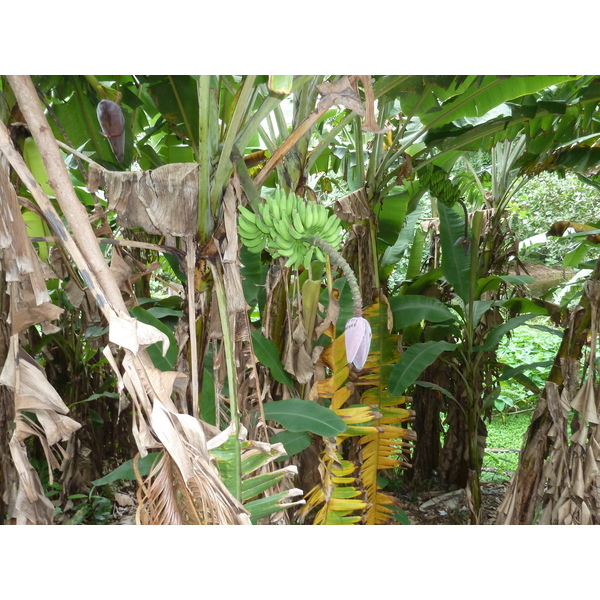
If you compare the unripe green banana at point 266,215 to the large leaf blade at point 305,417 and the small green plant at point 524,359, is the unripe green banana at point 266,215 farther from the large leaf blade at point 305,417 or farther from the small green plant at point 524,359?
the small green plant at point 524,359

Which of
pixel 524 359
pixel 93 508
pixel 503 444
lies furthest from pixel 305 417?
pixel 524 359

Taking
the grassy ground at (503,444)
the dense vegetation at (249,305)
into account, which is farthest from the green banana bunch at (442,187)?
the grassy ground at (503,444)

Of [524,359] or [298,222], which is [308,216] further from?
[524,359]

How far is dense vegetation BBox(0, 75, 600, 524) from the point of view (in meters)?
0.48

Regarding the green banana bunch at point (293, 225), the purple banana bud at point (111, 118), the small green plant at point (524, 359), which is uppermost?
the purple banana bud at point (111, 118)

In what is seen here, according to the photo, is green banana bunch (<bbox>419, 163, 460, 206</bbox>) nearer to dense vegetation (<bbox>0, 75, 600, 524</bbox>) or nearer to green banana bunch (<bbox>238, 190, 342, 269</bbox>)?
dense vegetation (<bbox>0, 75, 600, 524</bbox>)

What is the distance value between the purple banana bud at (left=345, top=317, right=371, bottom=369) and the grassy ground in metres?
1.76

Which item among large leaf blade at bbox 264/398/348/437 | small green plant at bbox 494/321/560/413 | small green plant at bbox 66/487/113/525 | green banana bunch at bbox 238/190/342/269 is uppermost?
green banana bunch at bbox 238/190/342/269

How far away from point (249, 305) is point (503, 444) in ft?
6.95

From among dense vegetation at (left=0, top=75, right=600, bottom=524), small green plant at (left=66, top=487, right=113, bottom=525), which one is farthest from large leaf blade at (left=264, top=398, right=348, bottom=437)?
small green plant at (left=66, top=487, right=113, bottom=525)

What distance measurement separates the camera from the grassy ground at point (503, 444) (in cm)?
214

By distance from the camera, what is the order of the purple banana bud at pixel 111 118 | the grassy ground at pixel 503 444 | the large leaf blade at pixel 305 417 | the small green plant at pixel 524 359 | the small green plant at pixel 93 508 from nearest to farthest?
the purple banana bud at pixel 111 118, the large leaf blade at pixel 305 417, the small green plant at pixel 93 508, the grassy ground at pixel 503 444, the small green plant at pixel 524 359

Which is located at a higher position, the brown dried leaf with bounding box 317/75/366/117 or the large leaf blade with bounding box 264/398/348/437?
the brown dried leaf with bounding box 317/75/366/117
